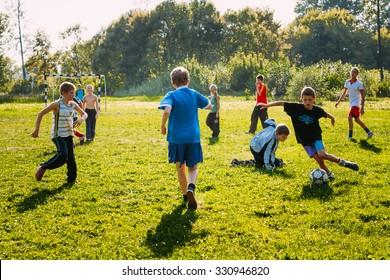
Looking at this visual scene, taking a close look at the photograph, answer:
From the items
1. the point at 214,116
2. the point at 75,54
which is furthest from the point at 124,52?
the point at 214,116

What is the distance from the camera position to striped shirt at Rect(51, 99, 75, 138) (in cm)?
794

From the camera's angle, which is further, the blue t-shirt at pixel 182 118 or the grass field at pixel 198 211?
the blue t-shirt at pixel 182 118

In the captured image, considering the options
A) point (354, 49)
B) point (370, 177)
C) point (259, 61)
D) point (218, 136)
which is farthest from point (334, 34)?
point (370, 177)

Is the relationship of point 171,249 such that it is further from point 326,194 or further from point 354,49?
point 354,49

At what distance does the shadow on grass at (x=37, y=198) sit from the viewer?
21.8 ft

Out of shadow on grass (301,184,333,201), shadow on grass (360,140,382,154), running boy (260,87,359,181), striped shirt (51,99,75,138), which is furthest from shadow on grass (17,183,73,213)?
shadow on grass (360,140,382,154)

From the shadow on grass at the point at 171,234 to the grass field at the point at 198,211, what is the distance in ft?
0.05

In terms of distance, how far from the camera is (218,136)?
14.4 metres

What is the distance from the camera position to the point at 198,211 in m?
6.32

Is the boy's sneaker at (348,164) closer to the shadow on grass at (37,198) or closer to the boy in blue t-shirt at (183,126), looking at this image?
the boy in blue t-shirt at (183,126)

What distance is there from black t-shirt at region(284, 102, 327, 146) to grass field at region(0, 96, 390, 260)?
855 millimetres

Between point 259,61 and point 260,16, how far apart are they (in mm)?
24383

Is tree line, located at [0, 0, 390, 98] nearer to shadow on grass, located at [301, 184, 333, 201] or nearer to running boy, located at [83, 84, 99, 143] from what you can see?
running boy, located at [83, 84, 99, 143]

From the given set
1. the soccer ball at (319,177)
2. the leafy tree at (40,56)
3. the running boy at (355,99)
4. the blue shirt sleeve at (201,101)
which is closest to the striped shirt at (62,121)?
the blue shirt sleeve at (201,101)
